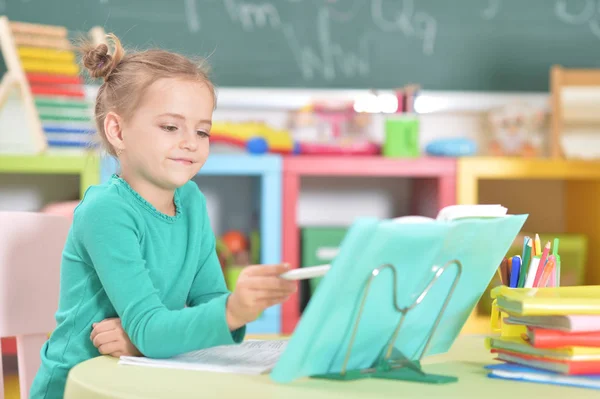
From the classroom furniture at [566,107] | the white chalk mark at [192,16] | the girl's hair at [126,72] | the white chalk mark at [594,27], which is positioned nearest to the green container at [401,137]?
the classroom furniture at [566,107]

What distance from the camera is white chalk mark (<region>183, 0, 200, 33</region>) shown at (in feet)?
9.69

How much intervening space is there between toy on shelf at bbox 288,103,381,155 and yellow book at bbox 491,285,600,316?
1877mm

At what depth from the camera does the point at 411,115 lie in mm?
2766

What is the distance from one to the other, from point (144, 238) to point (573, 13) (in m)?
2.52

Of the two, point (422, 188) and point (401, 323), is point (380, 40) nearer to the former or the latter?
point (422, 188)

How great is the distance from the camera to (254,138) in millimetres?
2654

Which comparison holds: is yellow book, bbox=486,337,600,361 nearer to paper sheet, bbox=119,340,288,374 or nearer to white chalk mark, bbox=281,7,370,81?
paper sheet, bbox=119,340,288,374

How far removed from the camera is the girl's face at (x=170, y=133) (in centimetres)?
106

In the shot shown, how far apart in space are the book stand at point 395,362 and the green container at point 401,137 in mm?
1875

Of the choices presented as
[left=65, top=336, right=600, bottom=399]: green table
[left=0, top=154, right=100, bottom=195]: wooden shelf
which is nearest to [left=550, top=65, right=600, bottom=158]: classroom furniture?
[left=0, top=154, right=100, bottom=195]: wooden shelf

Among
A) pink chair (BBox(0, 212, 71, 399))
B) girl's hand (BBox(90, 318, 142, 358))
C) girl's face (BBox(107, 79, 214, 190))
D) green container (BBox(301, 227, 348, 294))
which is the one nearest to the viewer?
girl's hand (BBox(90, 318, 142, 358))

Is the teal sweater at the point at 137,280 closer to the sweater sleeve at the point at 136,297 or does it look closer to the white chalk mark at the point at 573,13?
the sweater sleeve at the point at 136,297

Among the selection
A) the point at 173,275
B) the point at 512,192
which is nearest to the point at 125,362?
the point at 173,275

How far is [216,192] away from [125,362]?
7.22 ft
